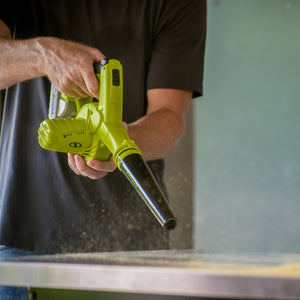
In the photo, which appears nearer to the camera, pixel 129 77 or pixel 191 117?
pixel 129 77

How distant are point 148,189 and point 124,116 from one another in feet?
1.68

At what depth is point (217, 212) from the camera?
6.79ft

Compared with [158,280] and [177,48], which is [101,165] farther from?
[177,48]

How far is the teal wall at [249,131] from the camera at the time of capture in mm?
2045

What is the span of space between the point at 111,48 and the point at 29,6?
0.71ft

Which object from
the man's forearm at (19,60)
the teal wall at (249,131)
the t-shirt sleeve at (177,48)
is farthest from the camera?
the teal wall at (249,131)

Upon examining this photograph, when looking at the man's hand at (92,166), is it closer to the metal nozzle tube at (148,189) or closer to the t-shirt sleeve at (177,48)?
the metal nozzle tube at (148,189)

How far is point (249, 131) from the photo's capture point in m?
2.12

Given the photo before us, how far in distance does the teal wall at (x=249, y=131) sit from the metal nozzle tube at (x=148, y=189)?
1452mm

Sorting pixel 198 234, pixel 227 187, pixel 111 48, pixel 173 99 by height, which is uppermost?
pixel 111 48

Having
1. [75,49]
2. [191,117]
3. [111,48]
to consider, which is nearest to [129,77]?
[111,48]

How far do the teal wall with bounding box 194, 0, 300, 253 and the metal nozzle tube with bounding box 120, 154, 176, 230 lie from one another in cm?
145

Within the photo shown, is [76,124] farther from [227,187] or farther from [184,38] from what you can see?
[227,187]

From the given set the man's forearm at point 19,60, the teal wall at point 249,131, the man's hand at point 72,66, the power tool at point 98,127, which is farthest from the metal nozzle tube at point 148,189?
the teal wall at point 249,131
